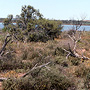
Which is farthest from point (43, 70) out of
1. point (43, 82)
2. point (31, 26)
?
point (31, 26)

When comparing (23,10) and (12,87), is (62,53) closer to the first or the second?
(12,87)

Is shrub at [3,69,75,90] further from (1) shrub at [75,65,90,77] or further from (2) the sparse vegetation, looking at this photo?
(1) shrub at [75,65,90,77]

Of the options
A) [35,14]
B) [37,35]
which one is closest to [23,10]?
[35,14]

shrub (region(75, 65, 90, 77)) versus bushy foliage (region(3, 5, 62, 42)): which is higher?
bushy foliage (region(3, 5, 62, 42))

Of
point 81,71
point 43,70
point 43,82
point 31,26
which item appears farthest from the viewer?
point 31,26

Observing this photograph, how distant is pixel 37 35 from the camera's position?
845 inches

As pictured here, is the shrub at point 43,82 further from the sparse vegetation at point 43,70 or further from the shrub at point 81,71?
the shrub at point 81,71

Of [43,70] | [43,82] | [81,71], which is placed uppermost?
[43,70]

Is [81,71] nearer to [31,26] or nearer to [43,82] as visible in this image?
[43,82]

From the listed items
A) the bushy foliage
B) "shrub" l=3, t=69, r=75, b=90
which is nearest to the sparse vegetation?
"shrub" l=3, t=69, r=75, b=90

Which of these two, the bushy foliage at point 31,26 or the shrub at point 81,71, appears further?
the bushy foliage at point 31,26

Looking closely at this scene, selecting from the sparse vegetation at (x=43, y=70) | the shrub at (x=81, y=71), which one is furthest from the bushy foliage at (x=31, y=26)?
the shrub at (x=81, y=71)

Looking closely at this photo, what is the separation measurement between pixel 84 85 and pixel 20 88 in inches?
103

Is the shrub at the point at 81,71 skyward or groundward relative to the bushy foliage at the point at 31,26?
groundward
